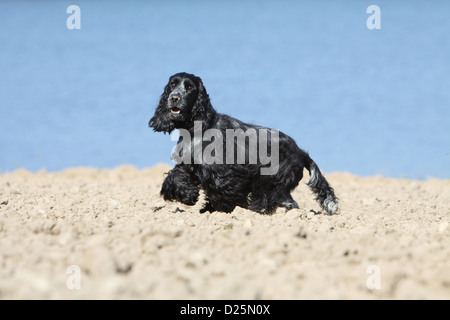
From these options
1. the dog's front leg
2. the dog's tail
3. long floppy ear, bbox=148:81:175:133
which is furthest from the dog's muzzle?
the dog's tail

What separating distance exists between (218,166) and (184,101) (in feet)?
2.79

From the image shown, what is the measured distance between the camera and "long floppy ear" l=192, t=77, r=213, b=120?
7.18 m

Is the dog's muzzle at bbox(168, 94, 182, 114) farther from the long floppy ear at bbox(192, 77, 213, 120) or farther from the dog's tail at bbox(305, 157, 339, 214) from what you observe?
the dog's tail at bbox(305, 157, 339, 214)

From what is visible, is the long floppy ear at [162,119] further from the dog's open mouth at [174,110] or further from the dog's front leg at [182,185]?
the dog's front leg at [182,185]

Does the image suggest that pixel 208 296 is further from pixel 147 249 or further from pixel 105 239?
pixel 105 239

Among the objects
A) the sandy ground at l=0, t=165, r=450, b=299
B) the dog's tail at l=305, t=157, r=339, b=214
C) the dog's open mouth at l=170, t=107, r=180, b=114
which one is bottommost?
the sandy ground at l=0, t=165, r=450, b=299

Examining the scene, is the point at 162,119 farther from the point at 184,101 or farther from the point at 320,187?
the point at 320,187

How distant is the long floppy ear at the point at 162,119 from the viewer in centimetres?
745

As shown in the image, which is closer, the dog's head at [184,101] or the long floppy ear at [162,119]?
the dog's head at [184,101]

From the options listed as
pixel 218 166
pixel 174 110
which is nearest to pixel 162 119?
pixel 174 110

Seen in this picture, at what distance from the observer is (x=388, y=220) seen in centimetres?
689

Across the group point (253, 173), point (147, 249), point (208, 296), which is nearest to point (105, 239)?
point (147, 249)

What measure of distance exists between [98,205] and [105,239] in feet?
10.7

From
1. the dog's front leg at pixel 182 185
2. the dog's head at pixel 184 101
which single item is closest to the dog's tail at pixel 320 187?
the dog's front leg at pixel 182 185
